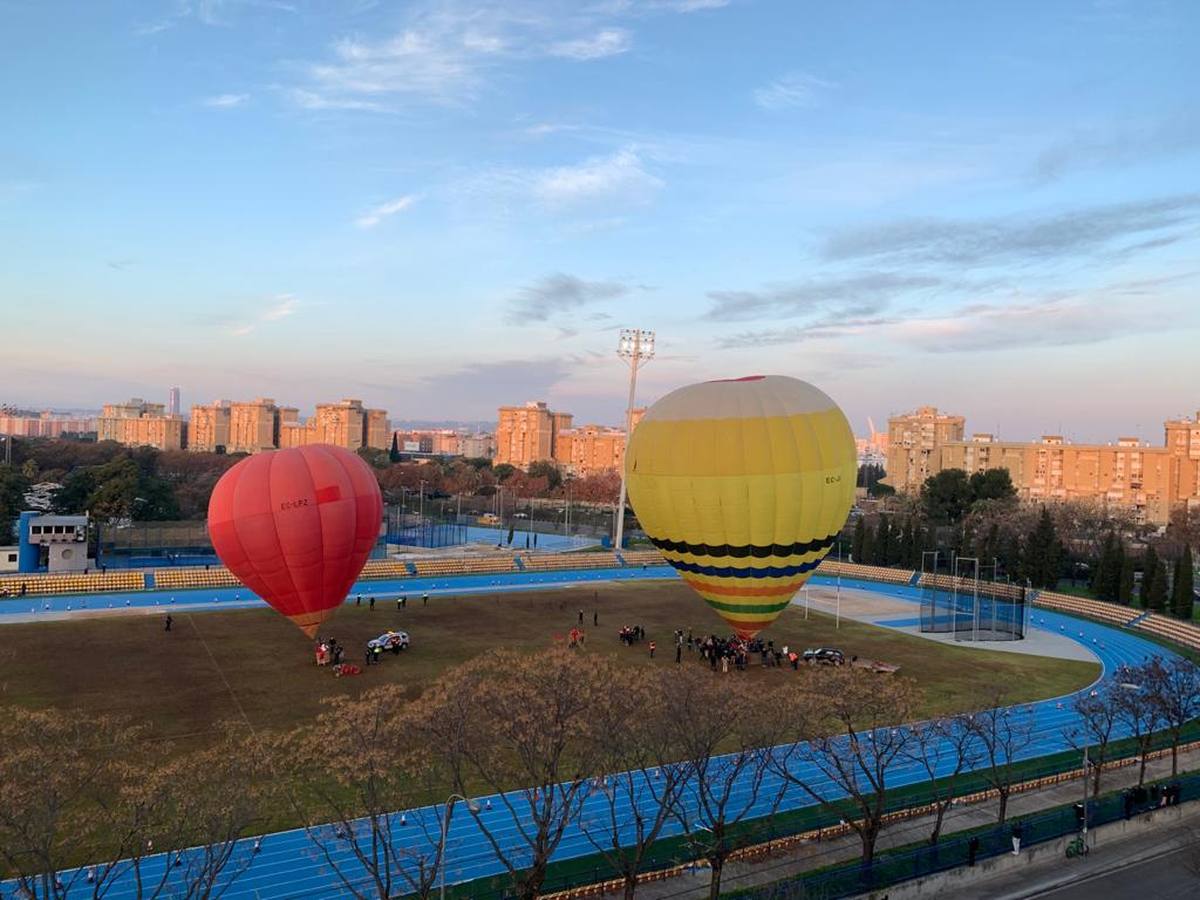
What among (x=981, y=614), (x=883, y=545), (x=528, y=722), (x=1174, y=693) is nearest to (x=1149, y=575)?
(x=981, y=614)

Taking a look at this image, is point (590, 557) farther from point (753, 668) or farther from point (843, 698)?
point (843, 698)

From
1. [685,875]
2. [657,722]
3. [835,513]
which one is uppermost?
[835,513]

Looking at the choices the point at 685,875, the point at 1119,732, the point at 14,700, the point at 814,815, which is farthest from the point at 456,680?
the point at 1119,732

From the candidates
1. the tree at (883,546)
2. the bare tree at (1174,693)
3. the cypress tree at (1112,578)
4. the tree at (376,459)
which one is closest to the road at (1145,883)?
the bare tree at (1174,693)

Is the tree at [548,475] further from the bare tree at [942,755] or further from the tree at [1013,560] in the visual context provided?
the bare tree at [942,755]

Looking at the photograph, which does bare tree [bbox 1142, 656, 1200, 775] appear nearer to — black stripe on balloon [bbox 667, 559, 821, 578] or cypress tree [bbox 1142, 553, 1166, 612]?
black stripe on balloon [bbox 667, 559, 821, 578]

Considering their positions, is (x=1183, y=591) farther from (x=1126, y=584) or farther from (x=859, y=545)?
(x=859, y=545)
